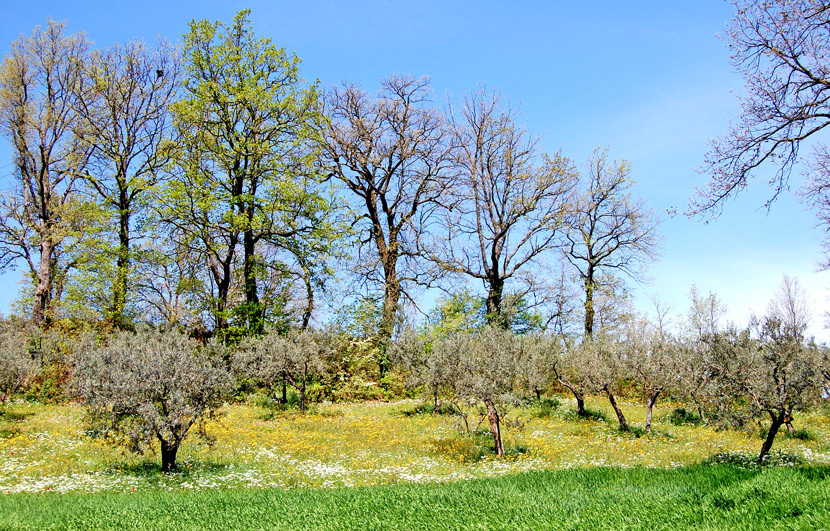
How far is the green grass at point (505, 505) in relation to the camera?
6465mm

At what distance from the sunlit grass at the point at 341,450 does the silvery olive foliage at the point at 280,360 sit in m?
1.74

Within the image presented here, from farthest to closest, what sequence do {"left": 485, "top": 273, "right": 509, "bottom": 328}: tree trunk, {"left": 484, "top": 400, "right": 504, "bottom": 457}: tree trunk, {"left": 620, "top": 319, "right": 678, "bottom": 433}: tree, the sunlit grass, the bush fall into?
{"left": 485, "top": 273, "right": 509, "bottom": 328}: tree trunk < the bush < {"left": 620, "top": 319, "right": 678, "bottom": 433}: tree < {"left": 484, "top": 400, "right": 504, "bottom": 457}: tree trunk < the sunlit grass

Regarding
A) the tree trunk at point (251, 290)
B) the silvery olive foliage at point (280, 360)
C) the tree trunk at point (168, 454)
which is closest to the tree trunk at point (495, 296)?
the silvery olive foliage at point (280, 360)

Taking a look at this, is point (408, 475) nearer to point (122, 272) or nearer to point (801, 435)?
point (801, 435)

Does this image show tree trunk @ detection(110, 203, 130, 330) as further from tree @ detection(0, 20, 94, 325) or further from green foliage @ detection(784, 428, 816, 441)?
green foliage @ detection(784, 428, 816, 441)

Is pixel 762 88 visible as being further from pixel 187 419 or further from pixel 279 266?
pixel 279 266

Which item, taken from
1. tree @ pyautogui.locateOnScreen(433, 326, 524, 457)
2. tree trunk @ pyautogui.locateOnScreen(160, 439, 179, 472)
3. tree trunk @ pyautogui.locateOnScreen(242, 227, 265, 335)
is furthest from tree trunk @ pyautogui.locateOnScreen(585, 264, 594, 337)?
tree trunk @ pyautogui.locateOnScreen(160, 439, 179, 472)

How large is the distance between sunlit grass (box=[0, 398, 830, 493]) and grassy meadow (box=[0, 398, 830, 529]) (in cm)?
6

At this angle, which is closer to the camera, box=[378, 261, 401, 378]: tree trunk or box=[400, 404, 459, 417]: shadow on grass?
box=[400, 404, 459, 417]: shadow on grass

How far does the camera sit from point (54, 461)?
13.0m

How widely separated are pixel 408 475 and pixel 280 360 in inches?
409

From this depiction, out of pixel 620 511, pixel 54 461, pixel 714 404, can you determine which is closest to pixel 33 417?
pixel 54 461

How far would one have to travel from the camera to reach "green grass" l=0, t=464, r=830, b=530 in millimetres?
6465

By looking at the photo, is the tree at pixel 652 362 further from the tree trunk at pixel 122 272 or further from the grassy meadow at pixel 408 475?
the tree trunk at pixel 122 272
